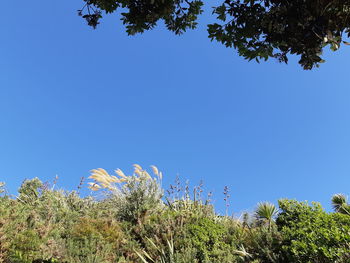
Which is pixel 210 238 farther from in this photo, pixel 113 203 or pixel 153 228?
pixel 113 203

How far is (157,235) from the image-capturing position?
6.51 meters

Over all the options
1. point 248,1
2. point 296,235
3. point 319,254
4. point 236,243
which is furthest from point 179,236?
point 248,1

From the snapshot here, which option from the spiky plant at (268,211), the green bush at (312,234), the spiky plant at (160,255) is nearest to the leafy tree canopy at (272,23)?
the green bush at (312,234)

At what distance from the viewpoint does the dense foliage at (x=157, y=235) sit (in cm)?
426

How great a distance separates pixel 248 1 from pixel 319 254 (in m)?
4.43

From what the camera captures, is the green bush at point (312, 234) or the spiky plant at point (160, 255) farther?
the spiky plant at point (160, 255)

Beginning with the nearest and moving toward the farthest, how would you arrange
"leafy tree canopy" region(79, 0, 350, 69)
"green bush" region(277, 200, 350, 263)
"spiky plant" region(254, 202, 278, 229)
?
1. "leafy tree canopy" region(79, 0, 350, 69)
2. "green bush" region(277, 200, 350, 263)
3. "spiky plant" region(254, 202, 278, 229)

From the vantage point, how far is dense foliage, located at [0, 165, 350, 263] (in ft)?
14.0

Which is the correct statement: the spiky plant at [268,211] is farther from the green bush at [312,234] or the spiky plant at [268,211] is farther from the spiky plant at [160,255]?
the spiky plant at [160,255]

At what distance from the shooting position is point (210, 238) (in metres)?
6.36

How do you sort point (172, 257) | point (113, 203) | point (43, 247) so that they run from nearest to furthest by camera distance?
point (43, 247) → point (172, 257) → point (113, 203)

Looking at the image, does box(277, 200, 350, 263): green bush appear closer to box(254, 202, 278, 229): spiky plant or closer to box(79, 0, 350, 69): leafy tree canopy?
box(254, 202, 278, 229): spiky plant

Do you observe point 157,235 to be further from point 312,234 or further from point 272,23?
point 272,23

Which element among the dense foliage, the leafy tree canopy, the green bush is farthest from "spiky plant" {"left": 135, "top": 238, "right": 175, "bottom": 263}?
the leafy tree canopy
